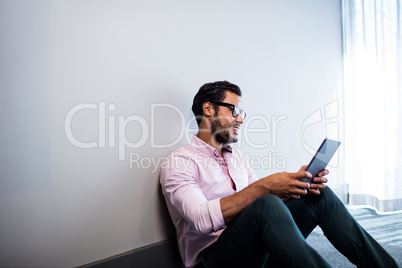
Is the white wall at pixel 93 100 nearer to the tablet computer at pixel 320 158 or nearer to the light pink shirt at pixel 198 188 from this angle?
the light pink shirt at pixel 198 188

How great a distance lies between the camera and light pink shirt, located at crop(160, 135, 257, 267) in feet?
3.42

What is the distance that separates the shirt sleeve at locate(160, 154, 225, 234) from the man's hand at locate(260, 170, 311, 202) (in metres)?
0.21

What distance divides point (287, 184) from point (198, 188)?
0.34 metres

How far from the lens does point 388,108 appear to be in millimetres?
2436

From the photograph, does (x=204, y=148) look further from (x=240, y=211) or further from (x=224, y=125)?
(x=240, y=211)

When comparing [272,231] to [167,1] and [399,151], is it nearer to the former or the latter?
[167,1]

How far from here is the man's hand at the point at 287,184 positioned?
42.0 inches

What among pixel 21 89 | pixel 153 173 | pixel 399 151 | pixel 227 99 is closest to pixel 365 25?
pixel 399 151

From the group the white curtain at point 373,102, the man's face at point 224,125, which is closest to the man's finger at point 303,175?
the man's face at point 224,125

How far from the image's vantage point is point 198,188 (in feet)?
3.76

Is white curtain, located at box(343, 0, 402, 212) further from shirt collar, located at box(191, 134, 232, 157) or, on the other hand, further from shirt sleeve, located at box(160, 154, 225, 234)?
shirt sleeve, located at box(160, 154, 225, 234)

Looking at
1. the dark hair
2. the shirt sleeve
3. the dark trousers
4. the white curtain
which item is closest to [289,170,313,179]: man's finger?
the dark trousers

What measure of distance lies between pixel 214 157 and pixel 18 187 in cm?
79

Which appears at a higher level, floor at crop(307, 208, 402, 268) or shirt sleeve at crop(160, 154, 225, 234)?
shirt sleeve at crop(160, 154, 225, 234)
